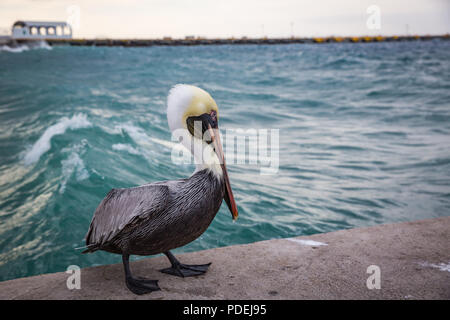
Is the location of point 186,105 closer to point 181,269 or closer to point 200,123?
point 200,123

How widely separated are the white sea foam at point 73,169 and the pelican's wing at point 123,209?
135 inches

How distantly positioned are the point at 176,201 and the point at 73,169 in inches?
173

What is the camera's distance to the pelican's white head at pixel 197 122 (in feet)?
6.82

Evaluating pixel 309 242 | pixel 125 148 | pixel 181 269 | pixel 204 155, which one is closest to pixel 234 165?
pixel 125 148

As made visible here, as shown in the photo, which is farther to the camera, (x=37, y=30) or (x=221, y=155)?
(x=37, y=30)

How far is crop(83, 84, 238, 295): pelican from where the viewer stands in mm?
2074

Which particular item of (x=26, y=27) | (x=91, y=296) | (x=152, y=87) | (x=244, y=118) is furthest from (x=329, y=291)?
(x=26, y=27)

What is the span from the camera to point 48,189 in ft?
18.1

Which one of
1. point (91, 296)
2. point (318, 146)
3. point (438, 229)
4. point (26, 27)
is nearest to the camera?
point (91, 296)

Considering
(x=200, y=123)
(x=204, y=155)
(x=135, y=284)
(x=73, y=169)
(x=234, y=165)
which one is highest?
(x=200, y=123)

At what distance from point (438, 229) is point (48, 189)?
15.6 ft

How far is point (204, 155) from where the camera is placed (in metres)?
2.19

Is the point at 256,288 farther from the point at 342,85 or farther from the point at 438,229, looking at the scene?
the point at 342,85

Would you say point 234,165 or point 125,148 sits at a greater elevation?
point 125,148
